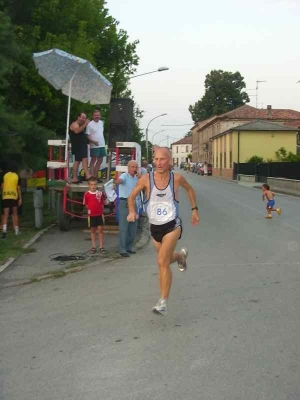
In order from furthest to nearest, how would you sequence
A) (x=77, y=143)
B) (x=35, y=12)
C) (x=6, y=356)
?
(x=35, y=12), (x=77, y=143), (x=6, y=356)

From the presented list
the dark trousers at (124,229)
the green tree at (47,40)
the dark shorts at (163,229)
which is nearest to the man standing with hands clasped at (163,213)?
the dark shorts at (163,229)

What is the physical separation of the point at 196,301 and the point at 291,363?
7.60 ft

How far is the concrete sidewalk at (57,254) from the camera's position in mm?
9055

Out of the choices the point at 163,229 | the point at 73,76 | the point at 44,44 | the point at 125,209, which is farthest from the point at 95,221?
the point at 44,44

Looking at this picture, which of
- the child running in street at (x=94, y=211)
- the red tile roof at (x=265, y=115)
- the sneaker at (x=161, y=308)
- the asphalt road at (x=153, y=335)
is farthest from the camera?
the red tile roof at (x=265, y=115)

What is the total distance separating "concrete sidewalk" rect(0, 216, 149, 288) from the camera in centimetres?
905

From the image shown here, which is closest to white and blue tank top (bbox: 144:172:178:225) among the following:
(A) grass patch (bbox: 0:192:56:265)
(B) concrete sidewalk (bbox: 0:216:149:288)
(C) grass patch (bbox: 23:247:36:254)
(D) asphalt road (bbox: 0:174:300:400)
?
(D) asphalt road (bbox: 0:174:300:400)

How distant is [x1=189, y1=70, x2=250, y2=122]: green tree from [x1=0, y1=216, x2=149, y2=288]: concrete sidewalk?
3914 inches

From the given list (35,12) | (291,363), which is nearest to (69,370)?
(291,363)

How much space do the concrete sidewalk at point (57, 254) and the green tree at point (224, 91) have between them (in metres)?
99.4

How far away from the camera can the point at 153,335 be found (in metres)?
5.64

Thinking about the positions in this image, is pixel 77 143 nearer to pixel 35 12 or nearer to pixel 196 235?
pixel 196 235

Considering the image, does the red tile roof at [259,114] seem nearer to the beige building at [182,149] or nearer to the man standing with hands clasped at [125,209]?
the man standing with hands clasped at [125,209]

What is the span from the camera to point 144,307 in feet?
22.2
